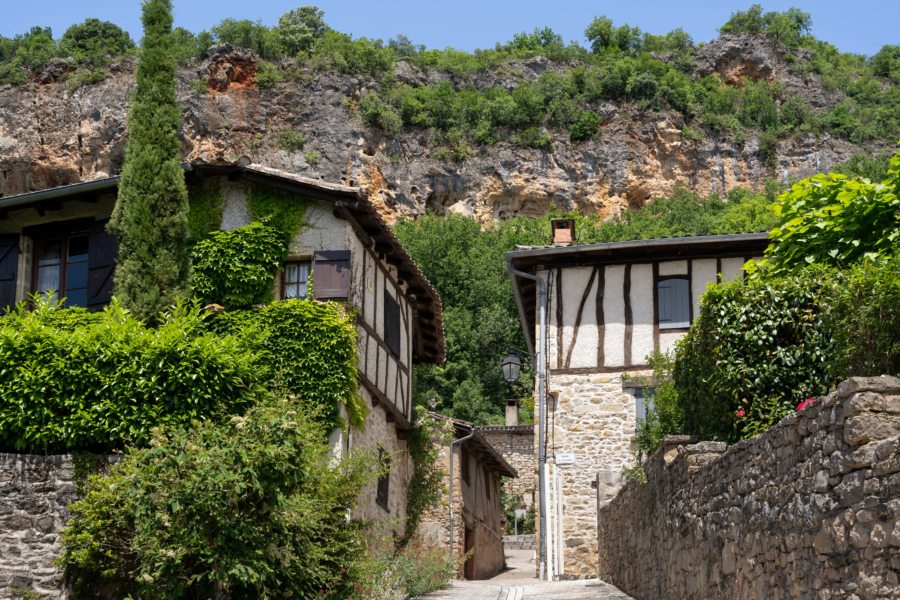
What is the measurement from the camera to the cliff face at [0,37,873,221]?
54.9 meters

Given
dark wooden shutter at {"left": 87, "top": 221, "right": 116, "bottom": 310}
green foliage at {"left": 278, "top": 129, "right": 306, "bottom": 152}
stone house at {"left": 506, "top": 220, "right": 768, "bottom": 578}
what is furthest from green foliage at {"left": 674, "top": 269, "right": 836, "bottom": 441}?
green foliage at {"left": 278, "top": 129, "right": 306, "bottom": 152}

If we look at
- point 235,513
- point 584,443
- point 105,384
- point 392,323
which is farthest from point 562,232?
point 235,513

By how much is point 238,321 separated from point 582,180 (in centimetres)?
4407

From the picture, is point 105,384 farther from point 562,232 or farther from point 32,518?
point 562,232

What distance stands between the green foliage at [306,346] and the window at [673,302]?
5542mm

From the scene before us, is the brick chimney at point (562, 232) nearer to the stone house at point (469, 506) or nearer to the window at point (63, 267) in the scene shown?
the stone house at point (469, 506)

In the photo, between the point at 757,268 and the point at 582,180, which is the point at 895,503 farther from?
the point at 582,180

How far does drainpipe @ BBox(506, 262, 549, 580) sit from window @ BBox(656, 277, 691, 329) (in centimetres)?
190

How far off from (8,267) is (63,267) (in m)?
0.83

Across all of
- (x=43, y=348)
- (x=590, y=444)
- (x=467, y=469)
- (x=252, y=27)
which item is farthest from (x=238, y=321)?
(x=252, y=27)

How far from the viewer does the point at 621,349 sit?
725 inches

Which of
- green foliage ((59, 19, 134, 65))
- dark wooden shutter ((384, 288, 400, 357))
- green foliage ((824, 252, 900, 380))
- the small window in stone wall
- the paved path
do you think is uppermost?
Answer: green foliage ((59, 19, 134, 65))

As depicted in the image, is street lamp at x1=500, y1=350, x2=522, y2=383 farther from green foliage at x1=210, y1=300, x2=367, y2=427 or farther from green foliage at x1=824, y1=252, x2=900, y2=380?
green foliage at x1=824, y1=252, x2=900, y2=380

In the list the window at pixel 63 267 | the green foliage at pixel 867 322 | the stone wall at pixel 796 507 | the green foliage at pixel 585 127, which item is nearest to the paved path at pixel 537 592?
the stone wall at pixel 796 507
